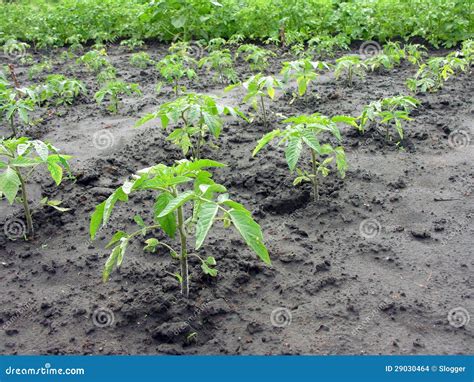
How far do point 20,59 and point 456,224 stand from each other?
621 centimetres

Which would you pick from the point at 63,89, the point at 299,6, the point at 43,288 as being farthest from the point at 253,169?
the point at 299,6

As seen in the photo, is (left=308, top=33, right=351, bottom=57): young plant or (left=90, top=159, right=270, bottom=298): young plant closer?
(left=90, top=159, right=270, bottom=298): young plant

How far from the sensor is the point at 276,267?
3043mm

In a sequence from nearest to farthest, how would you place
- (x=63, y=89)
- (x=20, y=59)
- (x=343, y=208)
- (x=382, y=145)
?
(x=343, y=208) → (x=382, y=145) → (x=63, y=89) → (x=20, y=59)

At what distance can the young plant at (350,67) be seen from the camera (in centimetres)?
509

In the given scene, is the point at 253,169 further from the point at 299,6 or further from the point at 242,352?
the point at 299,6

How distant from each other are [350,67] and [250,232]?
3726 millimetres

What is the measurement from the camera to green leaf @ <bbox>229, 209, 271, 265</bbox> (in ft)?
7.09

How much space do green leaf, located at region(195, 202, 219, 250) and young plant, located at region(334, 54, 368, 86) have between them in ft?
10.5

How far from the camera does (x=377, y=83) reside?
18.9 feet

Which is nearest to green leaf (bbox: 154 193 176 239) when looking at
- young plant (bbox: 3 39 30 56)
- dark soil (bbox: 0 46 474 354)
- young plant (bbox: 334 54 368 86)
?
dark soil (bbox: 0 46 474 354)
